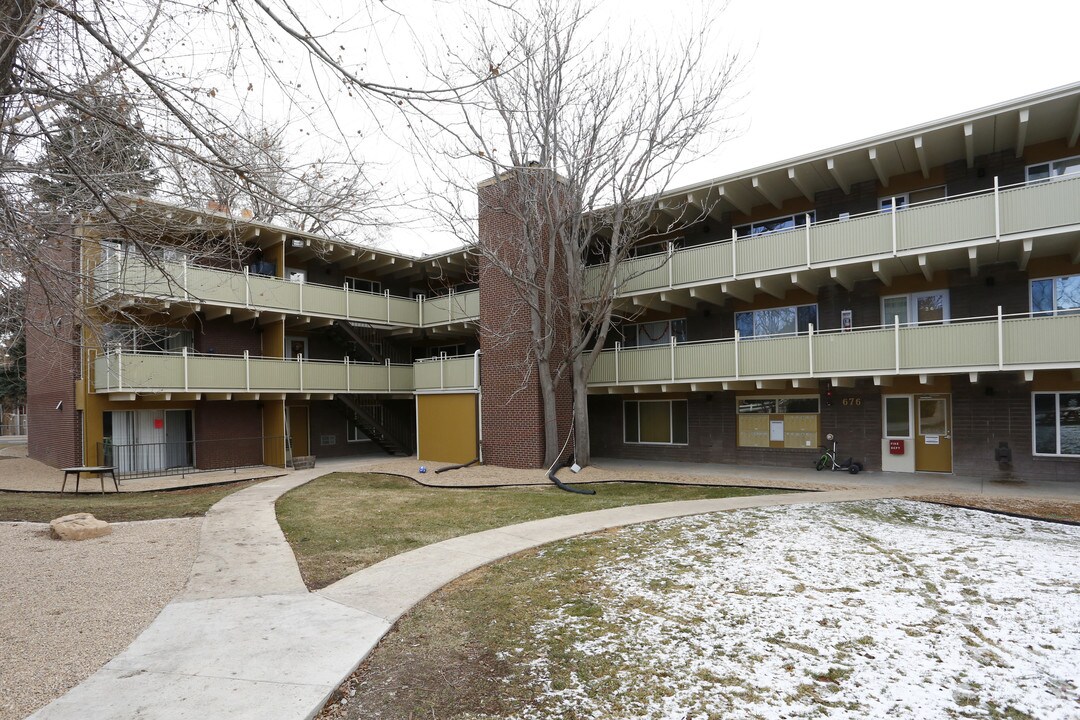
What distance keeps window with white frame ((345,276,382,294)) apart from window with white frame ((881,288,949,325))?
18.5 metres

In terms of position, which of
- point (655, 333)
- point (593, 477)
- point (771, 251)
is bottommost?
point (593, 477)

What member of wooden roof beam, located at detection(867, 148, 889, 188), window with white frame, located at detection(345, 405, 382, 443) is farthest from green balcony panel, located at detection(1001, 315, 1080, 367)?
window with white frame, located at detection(345, 405, 382, 443)

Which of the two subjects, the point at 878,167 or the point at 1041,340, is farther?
the point at 878,167

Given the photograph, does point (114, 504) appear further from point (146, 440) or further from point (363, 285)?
point (363, 285)

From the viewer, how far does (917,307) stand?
54.3ft

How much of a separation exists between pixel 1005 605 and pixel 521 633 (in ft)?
14.8

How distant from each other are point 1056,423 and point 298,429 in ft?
74.8

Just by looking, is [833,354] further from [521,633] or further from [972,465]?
[521,633]

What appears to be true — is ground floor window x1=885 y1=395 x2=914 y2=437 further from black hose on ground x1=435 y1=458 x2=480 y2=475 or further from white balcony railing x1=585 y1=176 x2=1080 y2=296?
black hose on ground x1=435 y1=458 x2=480 y2=475

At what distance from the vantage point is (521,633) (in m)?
5.32

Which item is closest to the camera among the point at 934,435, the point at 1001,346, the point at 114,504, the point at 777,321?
the point at 114,504

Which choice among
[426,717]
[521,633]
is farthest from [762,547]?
[426,717]

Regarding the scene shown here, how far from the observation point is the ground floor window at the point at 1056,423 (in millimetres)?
14320

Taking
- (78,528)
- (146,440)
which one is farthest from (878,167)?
(146,440)
